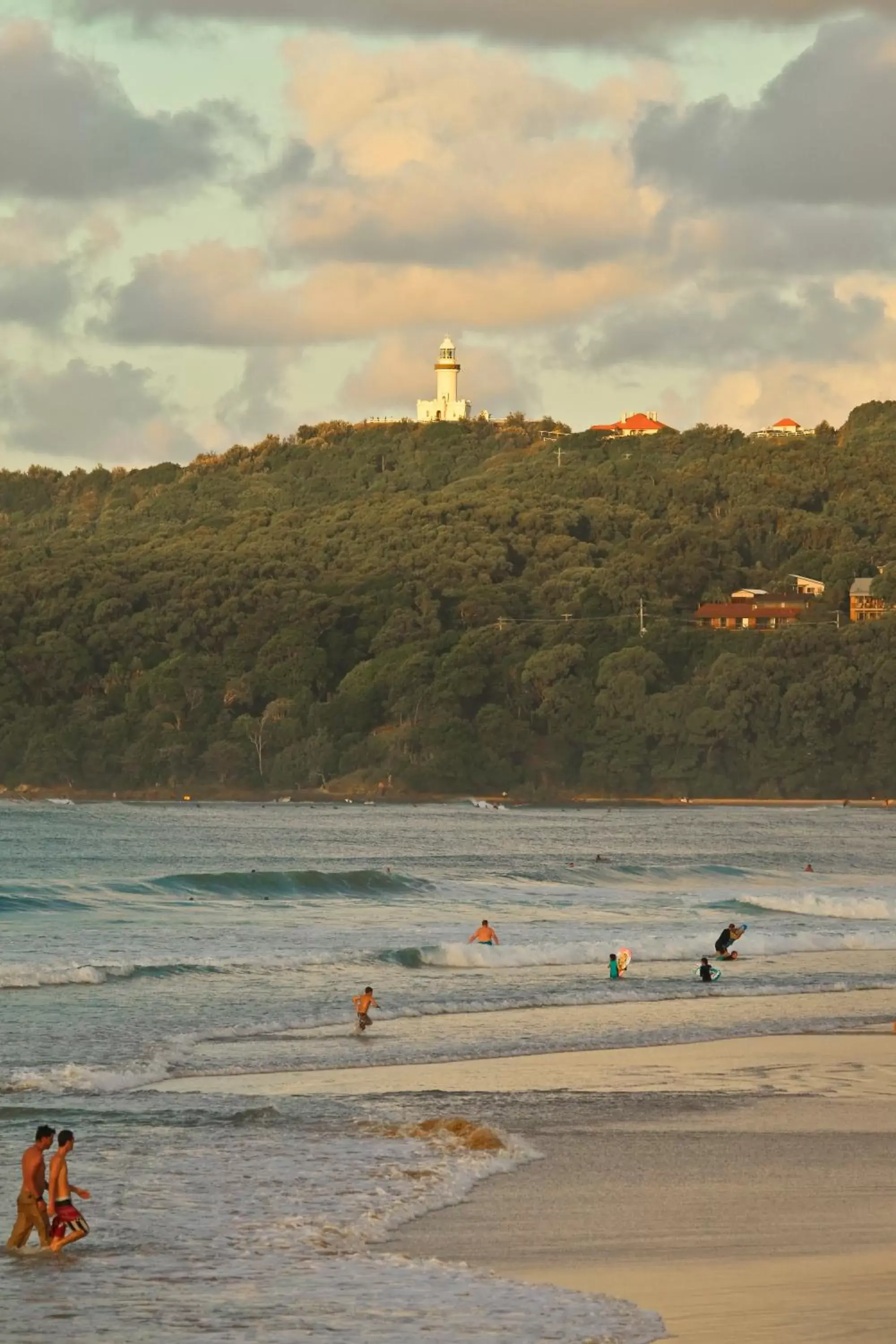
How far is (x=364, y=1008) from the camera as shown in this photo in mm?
24688

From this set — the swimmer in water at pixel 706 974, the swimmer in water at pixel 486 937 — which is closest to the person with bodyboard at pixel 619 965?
the swimmer in water at pixel 706 974

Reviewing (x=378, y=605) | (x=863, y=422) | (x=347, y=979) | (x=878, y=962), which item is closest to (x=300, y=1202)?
(x=347, y=979)

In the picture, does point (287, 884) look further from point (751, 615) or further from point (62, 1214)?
point (751, 615)

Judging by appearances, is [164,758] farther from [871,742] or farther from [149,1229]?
[149,1229]

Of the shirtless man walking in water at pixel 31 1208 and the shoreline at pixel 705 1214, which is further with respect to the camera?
the shirtless man walking in water at pixel 31 1208

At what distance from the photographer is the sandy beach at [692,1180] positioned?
1175cm

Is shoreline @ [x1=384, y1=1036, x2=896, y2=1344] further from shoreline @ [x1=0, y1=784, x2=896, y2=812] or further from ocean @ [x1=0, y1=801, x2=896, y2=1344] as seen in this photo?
shoreline @ [x1=0, y1=784, x2=896, y2=812]

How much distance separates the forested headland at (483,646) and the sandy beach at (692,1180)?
112432 millimetres

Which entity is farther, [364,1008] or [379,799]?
[379,799]

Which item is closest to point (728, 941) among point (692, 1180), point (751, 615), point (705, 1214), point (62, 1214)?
point (692, 1180)

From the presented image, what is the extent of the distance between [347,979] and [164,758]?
110442 millimetres

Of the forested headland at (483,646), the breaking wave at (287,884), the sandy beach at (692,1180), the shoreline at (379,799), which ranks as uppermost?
the forested headland at (483,646)

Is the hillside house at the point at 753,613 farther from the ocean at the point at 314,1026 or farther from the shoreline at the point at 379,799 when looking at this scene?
the ocean at the point at 314,1026

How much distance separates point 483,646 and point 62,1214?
127 meters
